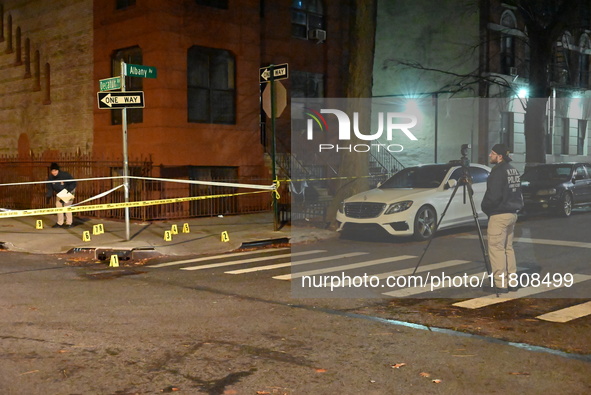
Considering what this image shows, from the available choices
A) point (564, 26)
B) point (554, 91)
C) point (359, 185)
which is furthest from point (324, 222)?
point (554, 91)

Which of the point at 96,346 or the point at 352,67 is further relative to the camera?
the point at 352,67

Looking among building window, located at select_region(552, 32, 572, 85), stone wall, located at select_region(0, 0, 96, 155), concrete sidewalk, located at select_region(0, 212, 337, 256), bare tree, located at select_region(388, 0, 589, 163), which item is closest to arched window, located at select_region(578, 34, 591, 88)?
building window, located at select_region(552, 32, 572, 85)

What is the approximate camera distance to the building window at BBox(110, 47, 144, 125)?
2034cm

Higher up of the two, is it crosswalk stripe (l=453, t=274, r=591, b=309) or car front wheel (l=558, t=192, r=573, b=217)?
car front wheel (l=558, t=192, r=573, b=217)

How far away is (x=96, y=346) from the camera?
20.9ft

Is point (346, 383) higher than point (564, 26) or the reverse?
the reverse

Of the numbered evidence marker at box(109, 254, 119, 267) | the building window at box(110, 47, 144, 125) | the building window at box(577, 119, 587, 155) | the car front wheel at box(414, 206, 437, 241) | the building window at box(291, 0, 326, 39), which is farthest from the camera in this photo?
the building window at box(577, 119, 587, 155)

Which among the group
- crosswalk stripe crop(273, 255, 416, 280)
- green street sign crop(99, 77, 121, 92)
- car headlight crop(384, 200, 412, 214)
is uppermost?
green street sign crop(99, 77, 121, 92)

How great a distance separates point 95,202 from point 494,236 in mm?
13790

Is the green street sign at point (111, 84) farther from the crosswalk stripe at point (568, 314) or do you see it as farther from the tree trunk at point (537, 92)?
the tree trunk at point (537, 92)

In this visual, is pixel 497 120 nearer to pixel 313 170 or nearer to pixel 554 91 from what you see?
pixel 554 91

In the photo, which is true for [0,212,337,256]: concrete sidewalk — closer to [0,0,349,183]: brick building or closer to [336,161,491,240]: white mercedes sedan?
[336,161,491,240]: white mercedes sedan

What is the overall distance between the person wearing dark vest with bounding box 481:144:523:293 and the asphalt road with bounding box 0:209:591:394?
534 millimetres

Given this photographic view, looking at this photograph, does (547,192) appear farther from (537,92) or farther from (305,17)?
(305,17)
